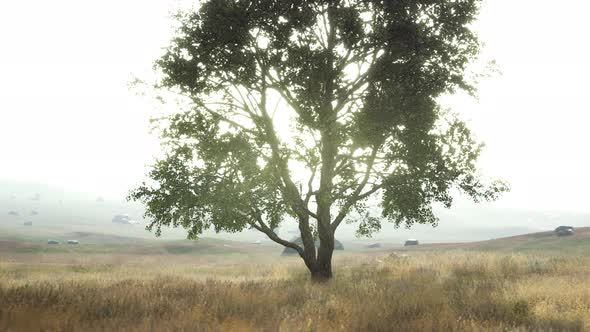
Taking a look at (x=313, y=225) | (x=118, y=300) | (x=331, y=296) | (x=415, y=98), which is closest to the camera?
(x=118, y=300)

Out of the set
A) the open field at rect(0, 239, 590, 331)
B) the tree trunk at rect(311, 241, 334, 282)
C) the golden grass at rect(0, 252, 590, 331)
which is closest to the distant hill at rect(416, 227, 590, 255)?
the tree trunk at rect(311, 241, 334, 282)

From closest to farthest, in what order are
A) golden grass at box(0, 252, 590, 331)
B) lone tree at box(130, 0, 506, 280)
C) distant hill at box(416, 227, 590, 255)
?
golden grass at box(0, 252, 590, 331), lone tree at box(130, 0, 506, 280), distant hill at box(416, 227, 590, 255)

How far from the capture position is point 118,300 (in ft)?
31.2

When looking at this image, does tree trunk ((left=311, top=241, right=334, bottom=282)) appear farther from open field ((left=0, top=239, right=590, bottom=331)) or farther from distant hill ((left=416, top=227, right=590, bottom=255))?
distant hill ((left=416, top=227, right=590, bottom=255))

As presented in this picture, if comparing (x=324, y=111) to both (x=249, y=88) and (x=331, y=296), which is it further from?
(x=331, y=296)

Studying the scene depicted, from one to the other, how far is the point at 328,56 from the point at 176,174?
6855mm

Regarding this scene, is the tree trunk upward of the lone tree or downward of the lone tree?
downward

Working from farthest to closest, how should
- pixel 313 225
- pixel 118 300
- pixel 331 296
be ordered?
1. pixel 313 225
2. pixel 331 296
3. pixel 118 300

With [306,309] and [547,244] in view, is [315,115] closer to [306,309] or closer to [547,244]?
[306,309]

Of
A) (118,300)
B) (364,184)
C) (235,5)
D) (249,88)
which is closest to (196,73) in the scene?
(249,88)

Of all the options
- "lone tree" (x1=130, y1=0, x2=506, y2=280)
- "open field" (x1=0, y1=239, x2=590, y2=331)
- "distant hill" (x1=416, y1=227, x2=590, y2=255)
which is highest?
"lone tree" (x1=130, y1=0, x2=506, y2=280)

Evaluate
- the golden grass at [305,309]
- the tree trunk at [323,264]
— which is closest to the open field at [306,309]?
the golden grass at [305,309]

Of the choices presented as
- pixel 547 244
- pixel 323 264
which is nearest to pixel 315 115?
pixel 323 264

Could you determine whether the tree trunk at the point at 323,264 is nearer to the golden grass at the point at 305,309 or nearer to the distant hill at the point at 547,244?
the golden grass at the point at 305,309
